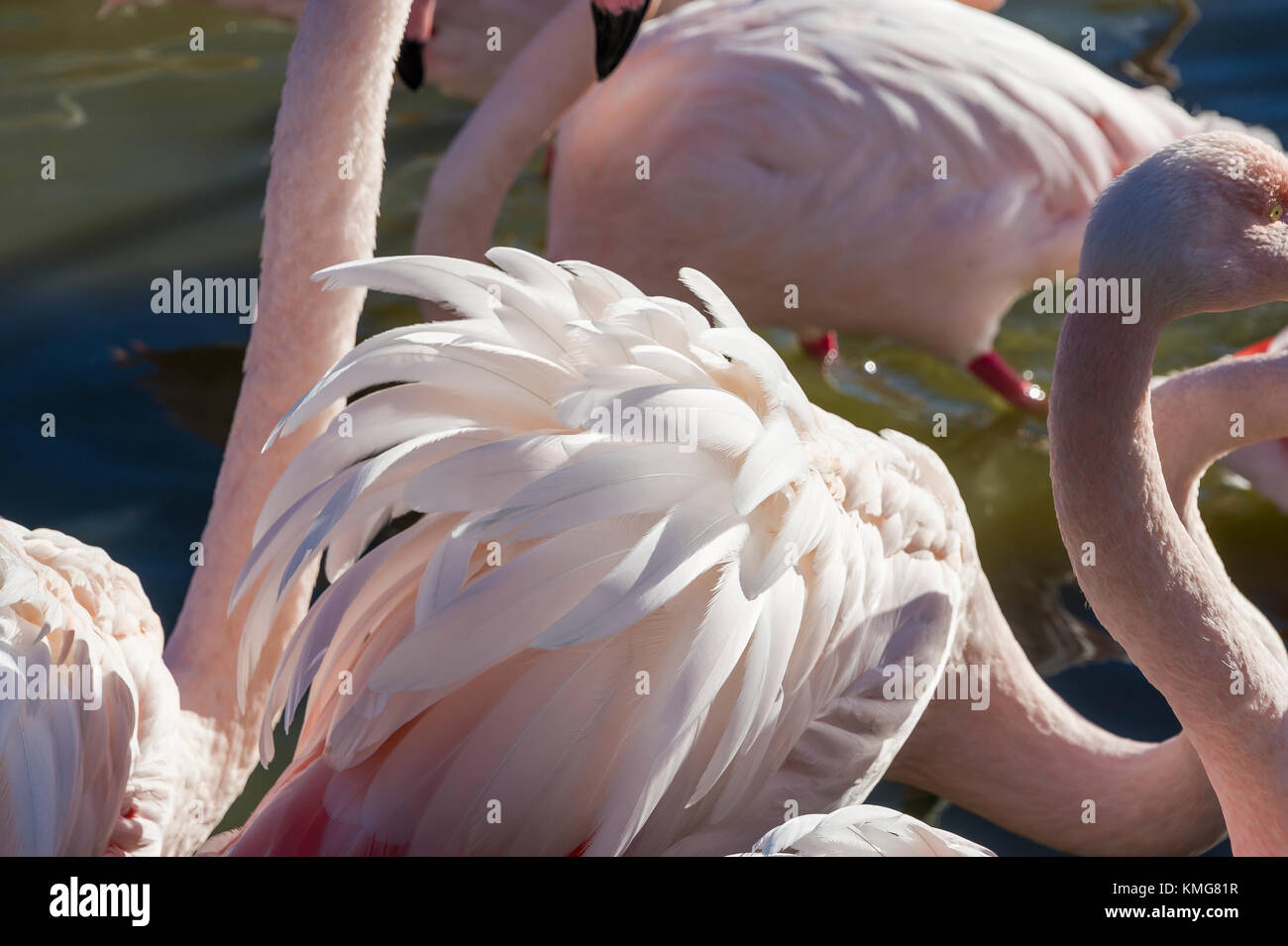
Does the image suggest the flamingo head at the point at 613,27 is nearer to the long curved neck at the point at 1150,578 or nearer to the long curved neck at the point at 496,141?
the long curved neck at the point at 496,141

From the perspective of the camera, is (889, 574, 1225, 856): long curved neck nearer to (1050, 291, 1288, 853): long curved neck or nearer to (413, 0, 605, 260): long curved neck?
(1050, 291, 1288, 853): long curved neck

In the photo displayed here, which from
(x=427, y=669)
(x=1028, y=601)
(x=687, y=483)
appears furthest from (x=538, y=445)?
(x=1028, y=601)

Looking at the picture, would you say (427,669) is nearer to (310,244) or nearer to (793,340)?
(310,244)

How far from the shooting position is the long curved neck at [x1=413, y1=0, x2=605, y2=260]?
4023 millimetres

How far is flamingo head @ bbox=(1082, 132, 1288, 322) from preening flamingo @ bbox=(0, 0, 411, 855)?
1251 mm

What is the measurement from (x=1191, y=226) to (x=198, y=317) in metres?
3.54

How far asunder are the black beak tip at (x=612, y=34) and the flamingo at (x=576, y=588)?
51.7 inches

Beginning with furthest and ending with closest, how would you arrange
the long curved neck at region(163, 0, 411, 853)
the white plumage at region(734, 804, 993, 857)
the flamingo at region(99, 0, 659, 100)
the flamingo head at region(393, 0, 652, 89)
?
the flamingo at region(99, 0, 659, 100), the flamingo head at region(393, 0, 652, 89), the long curved neck at region(163, 0, 411, 853), the white plumage at region(734, 804, 993, 857)

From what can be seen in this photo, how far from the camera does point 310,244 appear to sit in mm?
2660

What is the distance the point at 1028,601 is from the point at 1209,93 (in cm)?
271

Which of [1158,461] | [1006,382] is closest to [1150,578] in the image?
[1158,461]
